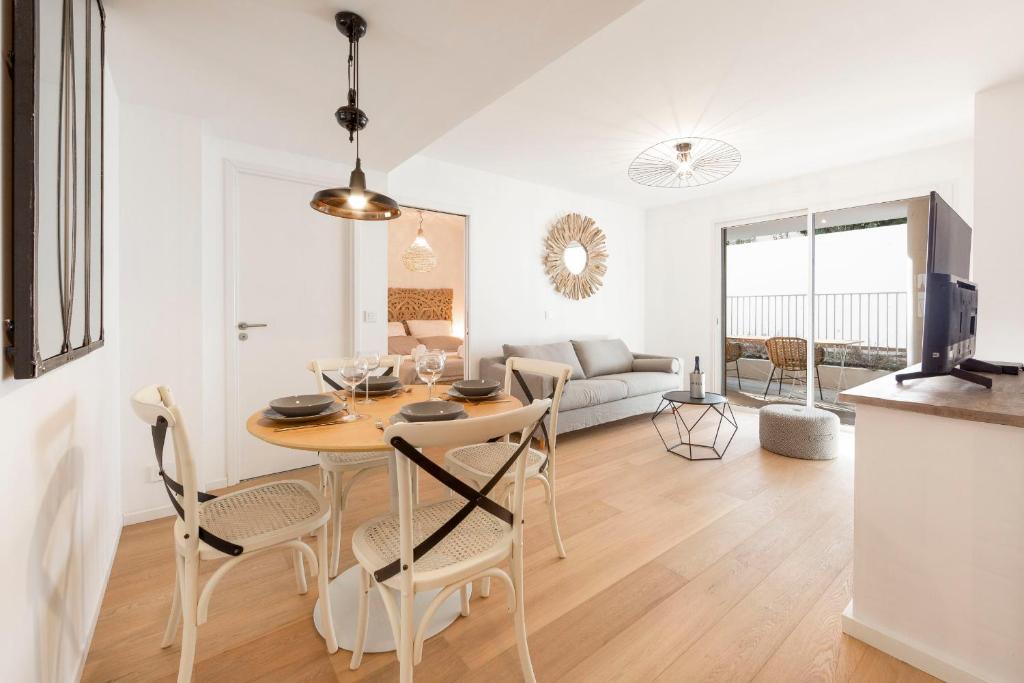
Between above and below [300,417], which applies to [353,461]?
below

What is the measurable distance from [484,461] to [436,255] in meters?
5.12

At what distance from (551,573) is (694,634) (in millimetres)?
586

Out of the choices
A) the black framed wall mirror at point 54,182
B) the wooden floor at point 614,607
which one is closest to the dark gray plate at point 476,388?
the wooden floor at point 614,607

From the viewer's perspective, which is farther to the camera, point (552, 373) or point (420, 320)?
point (420, 320)

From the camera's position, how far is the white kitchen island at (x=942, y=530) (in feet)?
4.09

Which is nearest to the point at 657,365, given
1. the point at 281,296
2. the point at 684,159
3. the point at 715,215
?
the point at 715,215

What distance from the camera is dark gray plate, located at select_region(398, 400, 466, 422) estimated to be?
147 cm

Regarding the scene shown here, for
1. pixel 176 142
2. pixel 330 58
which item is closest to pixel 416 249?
pixel 176 142

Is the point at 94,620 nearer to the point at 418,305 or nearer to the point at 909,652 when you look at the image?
the point at 909,652

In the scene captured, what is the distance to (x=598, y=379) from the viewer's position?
4336mm

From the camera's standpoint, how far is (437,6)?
1.60 m

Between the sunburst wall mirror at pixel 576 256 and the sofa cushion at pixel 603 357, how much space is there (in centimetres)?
62

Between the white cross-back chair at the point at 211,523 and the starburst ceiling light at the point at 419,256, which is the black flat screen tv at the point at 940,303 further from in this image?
the starburst ceiling light at the point at 419,256

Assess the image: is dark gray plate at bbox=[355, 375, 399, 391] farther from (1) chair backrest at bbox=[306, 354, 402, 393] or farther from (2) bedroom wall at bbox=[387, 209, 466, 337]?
(2) bedroom wall at bbox=[387, 209, 466, 337]
